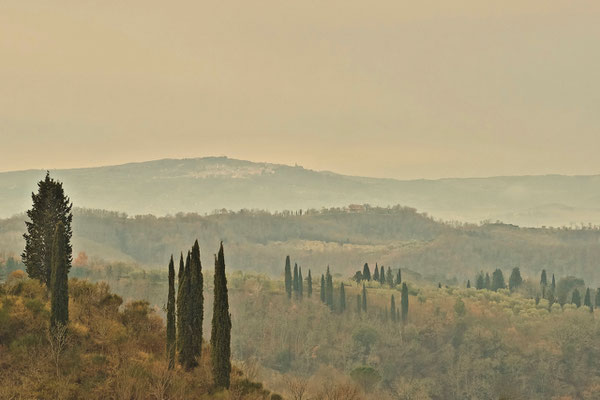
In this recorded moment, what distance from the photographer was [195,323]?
2522 inches

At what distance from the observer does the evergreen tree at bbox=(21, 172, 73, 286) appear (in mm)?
67938

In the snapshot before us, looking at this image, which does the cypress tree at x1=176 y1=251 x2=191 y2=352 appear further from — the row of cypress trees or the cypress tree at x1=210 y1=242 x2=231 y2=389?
the cypress tree at x1=210 y1=242 x2=231 y2=389

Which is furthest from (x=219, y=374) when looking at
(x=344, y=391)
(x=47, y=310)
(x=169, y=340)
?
(x=344, y=391)

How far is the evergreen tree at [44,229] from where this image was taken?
6794cm

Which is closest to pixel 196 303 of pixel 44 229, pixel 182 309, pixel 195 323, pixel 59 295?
pixel 195 323

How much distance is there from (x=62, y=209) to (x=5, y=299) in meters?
11.4

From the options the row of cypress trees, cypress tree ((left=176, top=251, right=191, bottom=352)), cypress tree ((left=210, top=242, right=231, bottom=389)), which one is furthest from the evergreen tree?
cypress tree ((left=210, top=242, right=231, bottom=389))

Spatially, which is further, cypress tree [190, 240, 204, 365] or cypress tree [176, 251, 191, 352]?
cypress tree [190, 240, 204, 365]

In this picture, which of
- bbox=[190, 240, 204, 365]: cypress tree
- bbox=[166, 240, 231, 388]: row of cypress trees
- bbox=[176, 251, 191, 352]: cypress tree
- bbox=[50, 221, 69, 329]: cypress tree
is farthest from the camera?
bbox=[190, 240, 204, 365]: cypress tree

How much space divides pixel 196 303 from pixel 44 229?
1496 centimetres

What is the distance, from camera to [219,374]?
60438 millimetres

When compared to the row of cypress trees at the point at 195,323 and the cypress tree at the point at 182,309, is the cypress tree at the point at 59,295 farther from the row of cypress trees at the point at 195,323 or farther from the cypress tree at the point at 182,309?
the cypress tree at the point at 182,309

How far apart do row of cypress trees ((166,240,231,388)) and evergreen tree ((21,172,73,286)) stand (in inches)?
437

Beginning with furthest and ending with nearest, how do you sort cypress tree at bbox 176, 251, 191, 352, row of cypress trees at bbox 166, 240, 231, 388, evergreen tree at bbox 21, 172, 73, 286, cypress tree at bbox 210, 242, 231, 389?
evergreen tree at bbox 21, 172, 73, 286, cypress tree at bbox 176, 251, 191, 352, row of cypress trees at bbox 166, 240, 231, 388, cypress tree at bbox 210, 242, 231, 389
